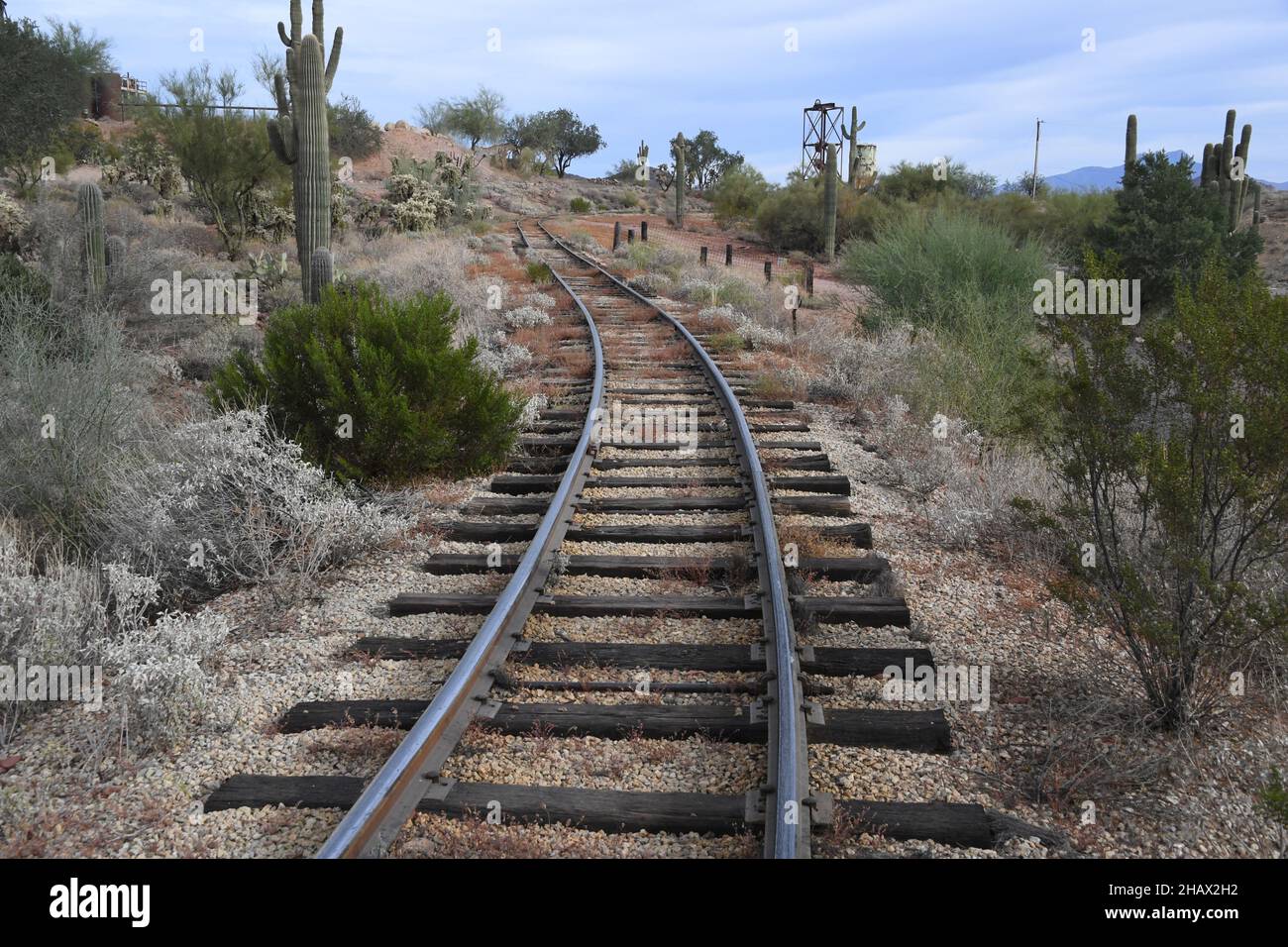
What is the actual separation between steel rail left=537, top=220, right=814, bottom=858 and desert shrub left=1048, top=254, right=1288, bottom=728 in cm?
136

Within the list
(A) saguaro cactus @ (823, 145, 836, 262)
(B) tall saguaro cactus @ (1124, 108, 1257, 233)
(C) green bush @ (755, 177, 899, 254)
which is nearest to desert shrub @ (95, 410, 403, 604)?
(B) tall saguaro cactus @ (1124, 108, 1257, 233)

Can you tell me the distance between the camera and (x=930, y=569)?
6.15 m

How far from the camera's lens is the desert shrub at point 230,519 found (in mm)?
5996

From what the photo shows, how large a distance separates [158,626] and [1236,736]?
15.8ft

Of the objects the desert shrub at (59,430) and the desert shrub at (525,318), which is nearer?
the desert shrub at (59,430)

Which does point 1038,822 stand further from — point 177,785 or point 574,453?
point 574,453

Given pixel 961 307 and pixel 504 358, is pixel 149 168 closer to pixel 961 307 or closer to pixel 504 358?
pixel 504 358

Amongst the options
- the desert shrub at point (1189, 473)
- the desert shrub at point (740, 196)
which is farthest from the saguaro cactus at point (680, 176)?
the desert shrub at point (1189, 473)

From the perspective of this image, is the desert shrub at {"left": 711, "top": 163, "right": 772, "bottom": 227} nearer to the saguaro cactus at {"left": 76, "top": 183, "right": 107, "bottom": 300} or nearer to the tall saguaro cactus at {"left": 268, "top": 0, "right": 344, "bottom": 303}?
the tall saguaro cactus at {"left": 268, "top": 0, "right": 344, "bottom": 303}

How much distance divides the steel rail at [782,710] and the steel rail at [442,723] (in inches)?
49.1

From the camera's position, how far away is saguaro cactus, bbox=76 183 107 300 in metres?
13.1

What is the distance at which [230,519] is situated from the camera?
6184 millimetres

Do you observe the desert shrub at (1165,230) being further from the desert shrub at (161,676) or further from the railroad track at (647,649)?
the desert shrub at (161,676)
